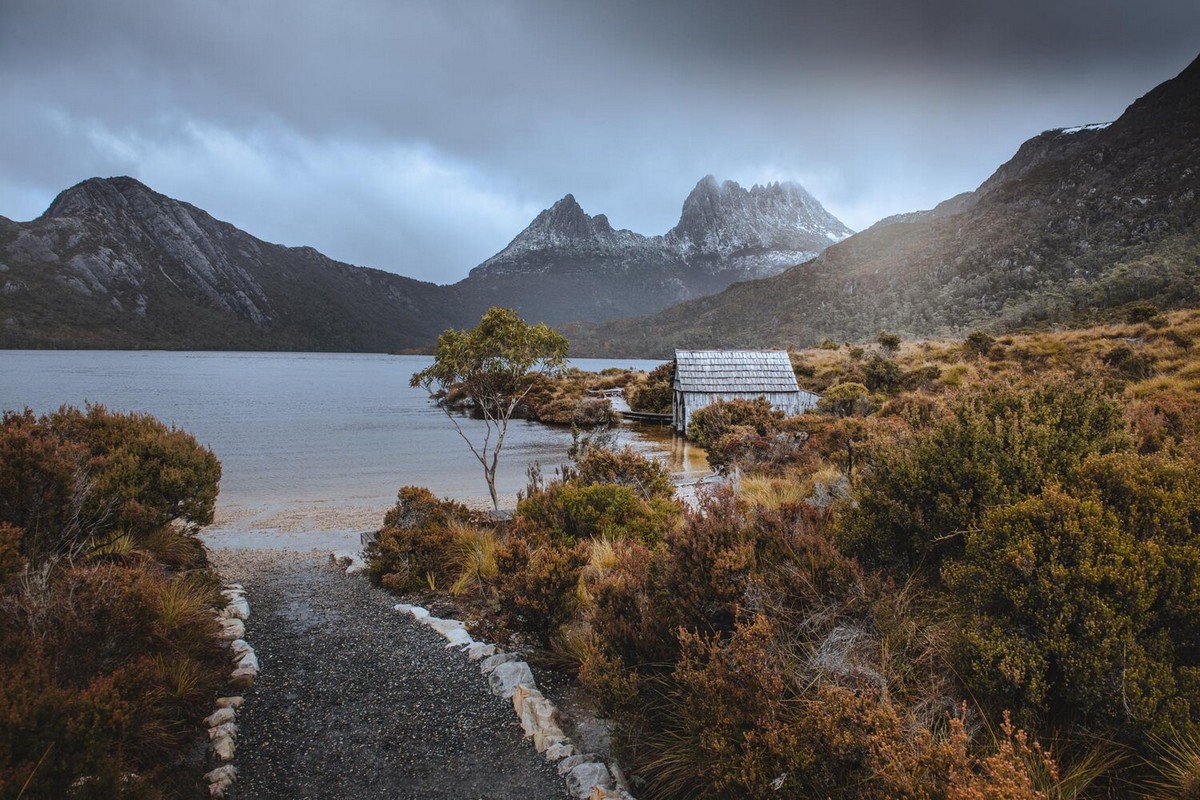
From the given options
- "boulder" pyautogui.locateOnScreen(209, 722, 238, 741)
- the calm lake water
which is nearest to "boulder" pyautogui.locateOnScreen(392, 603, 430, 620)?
"boulder" pyautogui.locateOnScreen(209, 722, 238, 741)

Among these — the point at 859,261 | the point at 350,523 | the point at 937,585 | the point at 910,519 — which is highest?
the point at 859,261

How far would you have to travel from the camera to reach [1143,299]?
41688 mm

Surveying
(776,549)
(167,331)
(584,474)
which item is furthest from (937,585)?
(167,331)

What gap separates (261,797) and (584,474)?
27.5 ft

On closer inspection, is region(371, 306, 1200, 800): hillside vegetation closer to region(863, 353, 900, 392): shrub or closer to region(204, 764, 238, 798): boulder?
region(204, 764, 238, 798): boulder

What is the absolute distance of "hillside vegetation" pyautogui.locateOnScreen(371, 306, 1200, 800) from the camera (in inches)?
123

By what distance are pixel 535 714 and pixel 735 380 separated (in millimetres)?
26239

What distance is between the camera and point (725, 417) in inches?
993

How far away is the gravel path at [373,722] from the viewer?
167 inches

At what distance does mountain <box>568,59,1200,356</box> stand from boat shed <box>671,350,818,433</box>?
1058 inches

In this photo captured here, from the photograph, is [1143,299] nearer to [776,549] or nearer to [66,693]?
[776,549]

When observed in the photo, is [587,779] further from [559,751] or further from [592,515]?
[592,515]

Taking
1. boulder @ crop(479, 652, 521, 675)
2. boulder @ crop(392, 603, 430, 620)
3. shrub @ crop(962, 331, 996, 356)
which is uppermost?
shrub @ crop(962, 331, 996, 356)

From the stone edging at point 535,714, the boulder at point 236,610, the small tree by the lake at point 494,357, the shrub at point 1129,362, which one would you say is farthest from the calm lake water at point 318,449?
the shrub at point 1129,362
